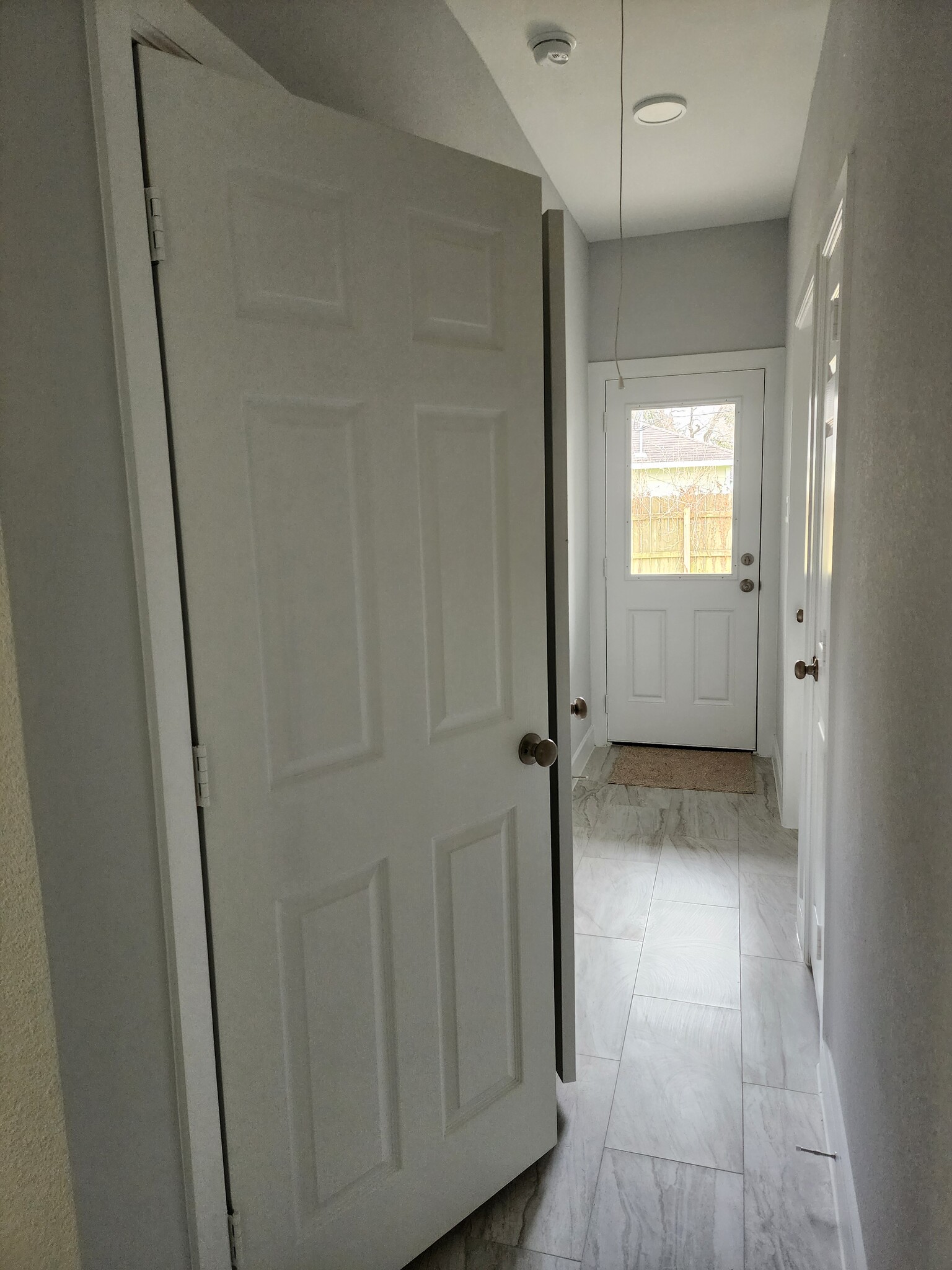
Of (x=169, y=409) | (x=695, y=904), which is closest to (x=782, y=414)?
(x=695, y=904)

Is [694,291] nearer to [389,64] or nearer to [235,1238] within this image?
[389,64]

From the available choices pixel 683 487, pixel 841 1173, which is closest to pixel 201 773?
pixel 841 1173

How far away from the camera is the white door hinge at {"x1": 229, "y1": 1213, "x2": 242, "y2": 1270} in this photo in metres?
1.32

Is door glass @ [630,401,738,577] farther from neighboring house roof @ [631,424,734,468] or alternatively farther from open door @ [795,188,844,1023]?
open door @ [795,188,844,1023]

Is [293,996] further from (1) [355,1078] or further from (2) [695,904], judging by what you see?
(2) [695,904]

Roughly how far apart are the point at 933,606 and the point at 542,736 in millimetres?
840

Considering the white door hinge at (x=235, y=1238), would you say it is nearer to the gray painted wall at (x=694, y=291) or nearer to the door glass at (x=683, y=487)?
the door glass at (x=683, y=487)

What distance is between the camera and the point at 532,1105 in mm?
1771

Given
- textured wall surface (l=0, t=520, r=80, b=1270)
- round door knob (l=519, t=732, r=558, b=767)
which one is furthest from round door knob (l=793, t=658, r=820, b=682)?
textured wall surface (l=0, t=520, r=80, b=1270)

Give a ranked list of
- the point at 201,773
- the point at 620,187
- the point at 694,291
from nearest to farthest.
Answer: the point at 201,773, the point at 620,187, the point at 694,291

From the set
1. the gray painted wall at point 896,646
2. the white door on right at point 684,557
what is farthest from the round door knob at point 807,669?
the white door on right at point 684,557

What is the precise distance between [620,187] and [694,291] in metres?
0.82

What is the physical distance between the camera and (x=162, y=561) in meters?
1.17

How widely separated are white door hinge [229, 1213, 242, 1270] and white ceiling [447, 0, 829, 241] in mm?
2766
